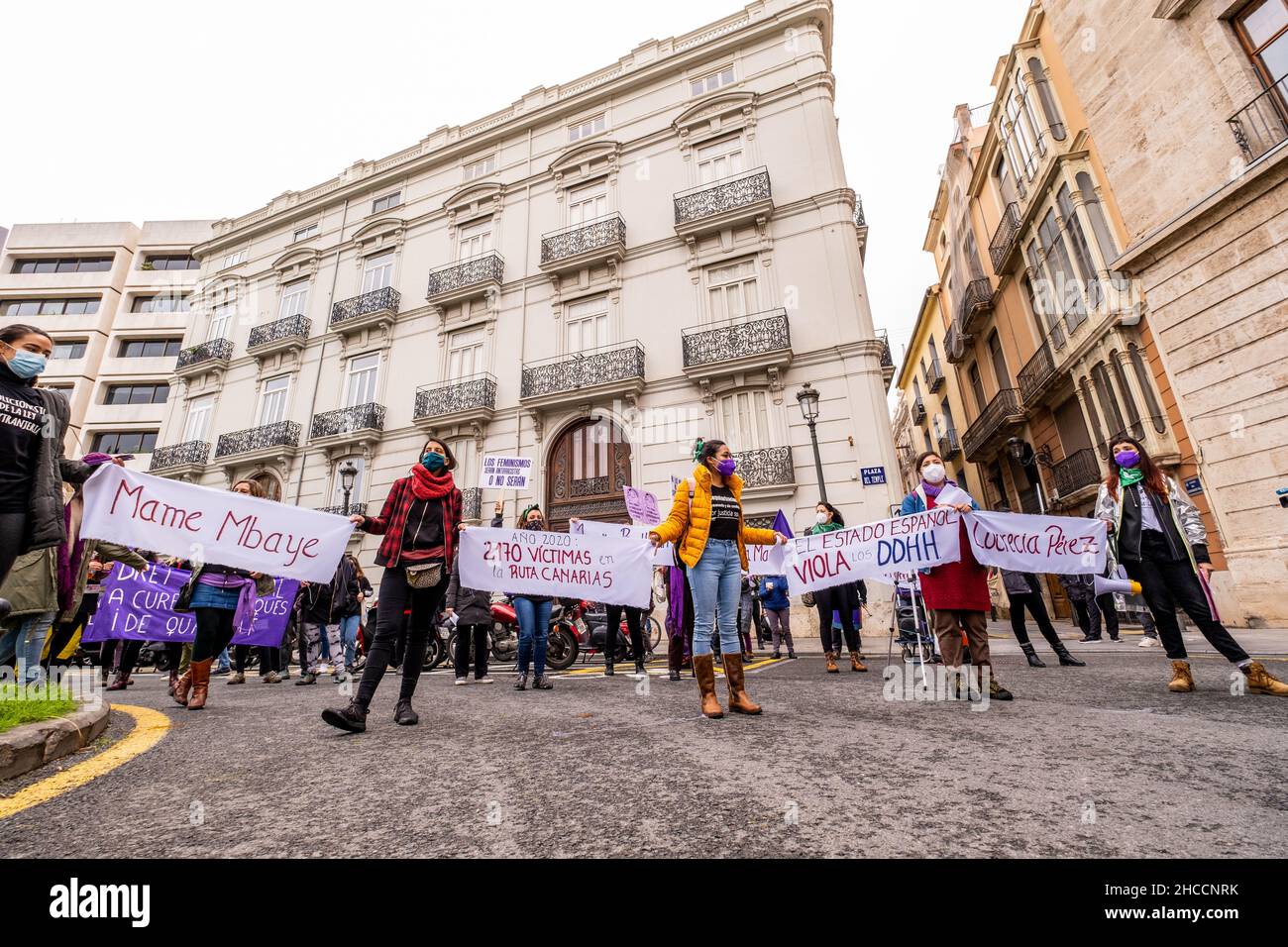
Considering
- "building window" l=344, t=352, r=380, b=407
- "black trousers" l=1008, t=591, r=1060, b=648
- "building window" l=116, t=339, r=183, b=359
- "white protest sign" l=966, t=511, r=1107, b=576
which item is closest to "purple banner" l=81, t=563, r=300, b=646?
"white protest sign" l=966, t=511, r=1107, b=576

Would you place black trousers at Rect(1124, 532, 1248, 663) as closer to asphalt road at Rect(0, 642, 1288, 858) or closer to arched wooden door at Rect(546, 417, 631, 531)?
asphalt road at Rect(0, 642, 1288, 858)

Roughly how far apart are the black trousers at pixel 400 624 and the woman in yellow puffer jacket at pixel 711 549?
169cm

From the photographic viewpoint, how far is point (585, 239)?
18375 millimetres

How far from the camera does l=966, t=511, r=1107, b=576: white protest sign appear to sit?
16.5ft

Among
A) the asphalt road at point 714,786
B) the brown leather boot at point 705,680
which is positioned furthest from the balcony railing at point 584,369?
the asphalt road at point 714,786

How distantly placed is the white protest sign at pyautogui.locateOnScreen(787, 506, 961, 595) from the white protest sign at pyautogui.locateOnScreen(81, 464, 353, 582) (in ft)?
14.4

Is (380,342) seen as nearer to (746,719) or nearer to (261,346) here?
(261,346)

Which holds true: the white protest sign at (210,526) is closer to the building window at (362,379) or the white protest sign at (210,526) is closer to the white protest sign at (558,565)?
the white protest sign at (558,565)

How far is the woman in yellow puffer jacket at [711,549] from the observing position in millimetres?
4020

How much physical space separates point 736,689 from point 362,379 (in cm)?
2067

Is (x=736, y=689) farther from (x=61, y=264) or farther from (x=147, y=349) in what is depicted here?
(x=61, y=264)

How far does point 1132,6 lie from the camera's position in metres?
11.6

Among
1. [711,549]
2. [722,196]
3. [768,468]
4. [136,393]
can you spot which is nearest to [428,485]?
[711,549]
